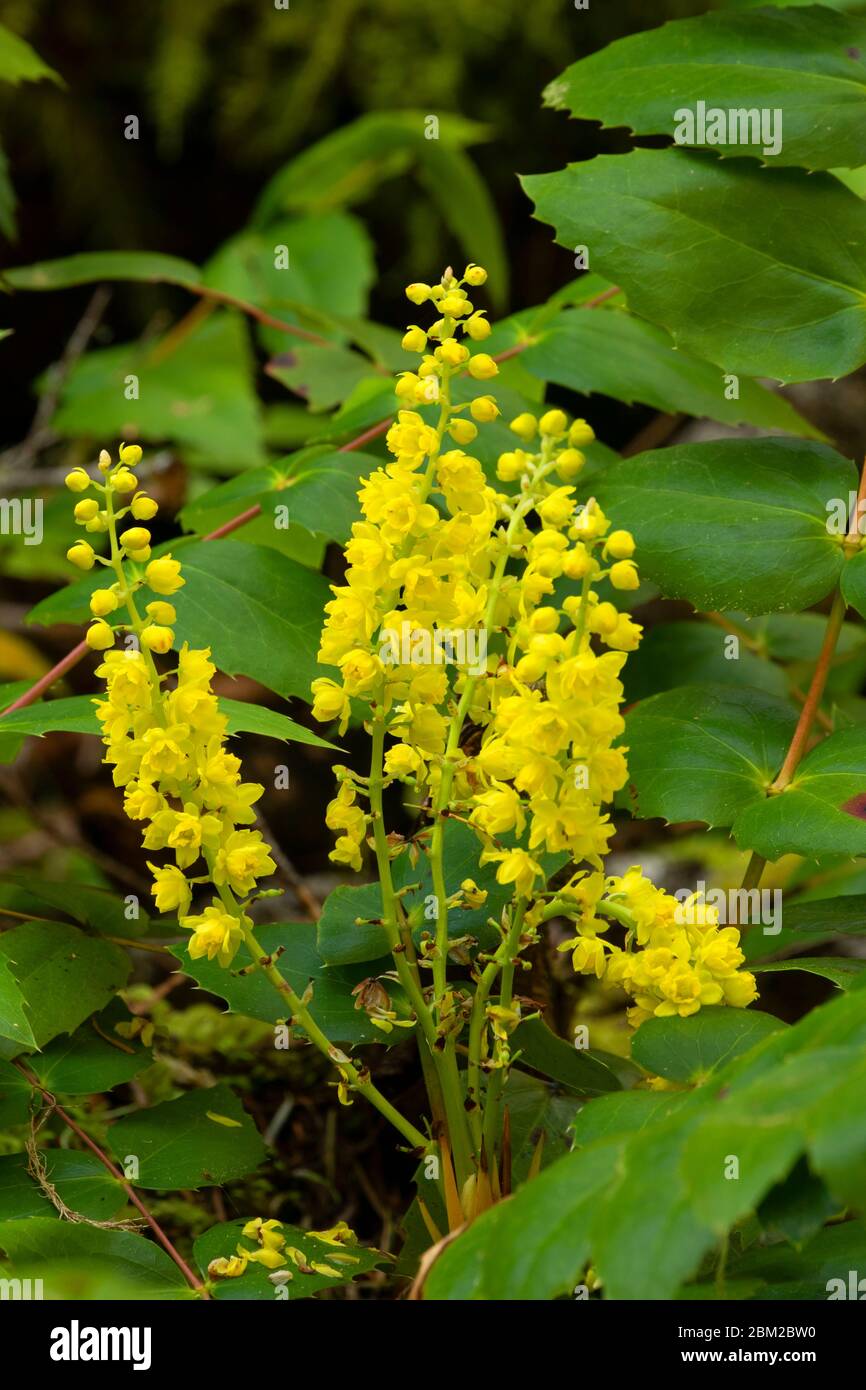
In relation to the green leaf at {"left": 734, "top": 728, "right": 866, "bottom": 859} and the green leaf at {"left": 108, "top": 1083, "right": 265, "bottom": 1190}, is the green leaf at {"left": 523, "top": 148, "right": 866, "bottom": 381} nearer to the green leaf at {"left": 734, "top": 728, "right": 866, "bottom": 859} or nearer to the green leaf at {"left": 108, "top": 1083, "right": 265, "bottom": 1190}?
the green leaf at {"left": 734, "top": 728, "right": 866, "bottom": 859}

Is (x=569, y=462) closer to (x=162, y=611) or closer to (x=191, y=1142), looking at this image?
(x=162, y=611)

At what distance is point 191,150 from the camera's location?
106 inches

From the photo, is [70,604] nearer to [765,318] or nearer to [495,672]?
[495,672]

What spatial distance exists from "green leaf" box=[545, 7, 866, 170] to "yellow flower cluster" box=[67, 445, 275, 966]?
1.71 feet

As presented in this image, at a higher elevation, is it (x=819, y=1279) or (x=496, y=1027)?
(x=496, y=1027)

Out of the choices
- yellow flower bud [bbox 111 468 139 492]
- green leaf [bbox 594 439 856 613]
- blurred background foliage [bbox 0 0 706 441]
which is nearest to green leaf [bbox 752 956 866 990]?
green leaf [bbox 594 439 856 613]

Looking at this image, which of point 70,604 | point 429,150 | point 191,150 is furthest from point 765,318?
point 191,150

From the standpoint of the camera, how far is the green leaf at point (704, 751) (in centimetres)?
90

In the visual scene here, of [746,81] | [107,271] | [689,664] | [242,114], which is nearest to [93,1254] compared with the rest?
[689,664]

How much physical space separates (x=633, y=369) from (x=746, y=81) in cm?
24

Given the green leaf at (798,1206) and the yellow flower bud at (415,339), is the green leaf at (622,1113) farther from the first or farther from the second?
the yellow flower bud at (415,339)

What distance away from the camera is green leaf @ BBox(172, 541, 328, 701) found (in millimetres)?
966

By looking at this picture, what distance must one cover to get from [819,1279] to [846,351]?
63cm

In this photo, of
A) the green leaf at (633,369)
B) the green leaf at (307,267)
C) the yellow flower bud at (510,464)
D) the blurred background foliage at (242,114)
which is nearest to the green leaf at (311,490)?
the green leaf at (633,369)
